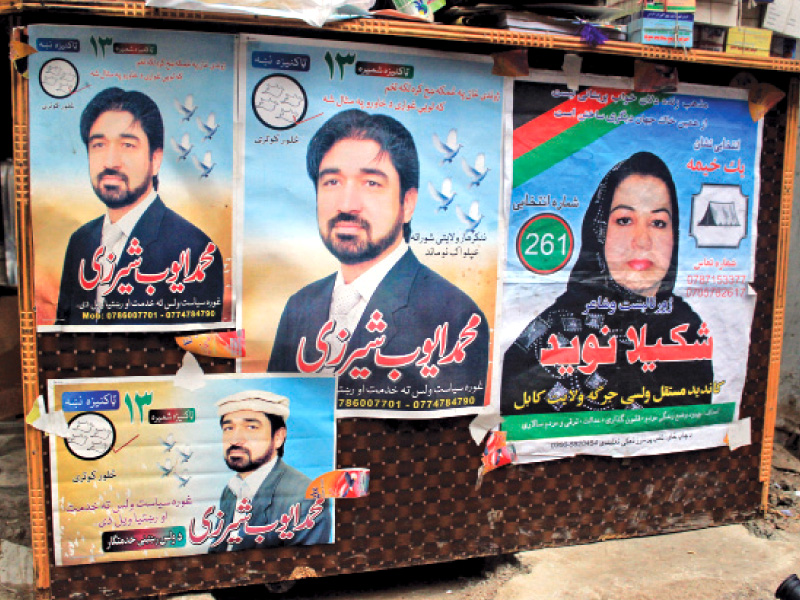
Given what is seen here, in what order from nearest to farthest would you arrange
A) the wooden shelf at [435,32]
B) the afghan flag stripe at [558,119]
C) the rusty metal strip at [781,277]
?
the wooden shelf at [435,32] → the afghan flag stripe at [558,119] → the rusty metal strip at [781,277]

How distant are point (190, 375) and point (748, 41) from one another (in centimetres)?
341

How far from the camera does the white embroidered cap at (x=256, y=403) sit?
10.6ft

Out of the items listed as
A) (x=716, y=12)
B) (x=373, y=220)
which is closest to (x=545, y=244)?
(x=373, y=220)

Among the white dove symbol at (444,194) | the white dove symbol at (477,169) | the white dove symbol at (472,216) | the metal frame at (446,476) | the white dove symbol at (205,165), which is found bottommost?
the metal frame at (446,476)

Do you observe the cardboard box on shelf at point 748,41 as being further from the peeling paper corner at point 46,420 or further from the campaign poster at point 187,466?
the peeling paper corner at point 46,420

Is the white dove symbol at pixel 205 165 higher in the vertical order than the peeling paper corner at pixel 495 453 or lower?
higher

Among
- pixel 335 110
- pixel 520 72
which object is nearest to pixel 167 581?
pixel 335 110

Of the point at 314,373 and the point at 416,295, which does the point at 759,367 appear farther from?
the point at 314,373

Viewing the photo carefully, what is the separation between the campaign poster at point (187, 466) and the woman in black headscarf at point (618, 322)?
1.10 metres

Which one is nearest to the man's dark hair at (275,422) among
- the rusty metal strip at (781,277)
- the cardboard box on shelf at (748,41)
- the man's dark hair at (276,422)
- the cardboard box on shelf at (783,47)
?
the man's dark hair at (276,422)

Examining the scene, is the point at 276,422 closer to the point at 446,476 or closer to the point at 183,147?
the point at 446,476

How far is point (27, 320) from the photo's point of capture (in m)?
2.97

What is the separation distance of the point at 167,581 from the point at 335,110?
2.32m

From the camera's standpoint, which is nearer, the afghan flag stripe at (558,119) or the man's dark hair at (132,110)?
the man's dark hair at (132,110)
